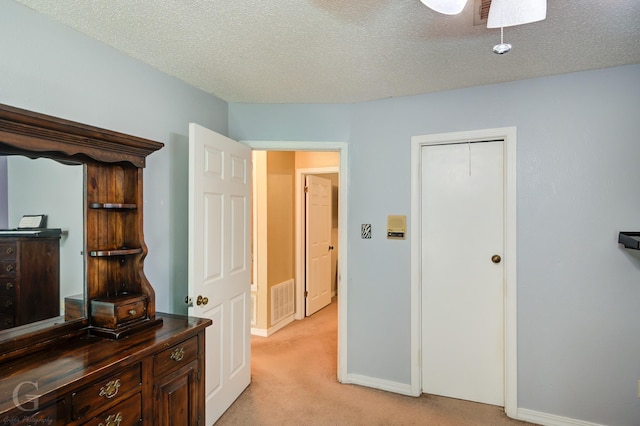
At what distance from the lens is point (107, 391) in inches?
53.4

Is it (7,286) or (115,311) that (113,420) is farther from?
(7,286)

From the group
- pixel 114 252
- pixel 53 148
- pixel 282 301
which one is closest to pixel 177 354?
pixel 114 252

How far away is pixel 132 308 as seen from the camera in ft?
5.70

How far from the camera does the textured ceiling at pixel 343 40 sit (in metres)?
1.58

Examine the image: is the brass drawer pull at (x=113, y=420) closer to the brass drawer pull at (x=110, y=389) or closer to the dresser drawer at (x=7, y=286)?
the brass drawer pull at (x=110, y=389)

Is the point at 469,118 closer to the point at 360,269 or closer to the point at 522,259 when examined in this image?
the point at 522,259

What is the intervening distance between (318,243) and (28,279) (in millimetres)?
3695

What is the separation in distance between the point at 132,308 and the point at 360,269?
1.71 metres

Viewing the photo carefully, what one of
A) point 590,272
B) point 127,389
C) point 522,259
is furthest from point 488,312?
point 127,389

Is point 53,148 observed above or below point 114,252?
above

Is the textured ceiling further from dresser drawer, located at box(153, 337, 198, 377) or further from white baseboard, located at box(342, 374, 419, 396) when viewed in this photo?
white baseboard, located at box(342, 374, 419, 396)

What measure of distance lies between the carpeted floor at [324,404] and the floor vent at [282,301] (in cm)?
79

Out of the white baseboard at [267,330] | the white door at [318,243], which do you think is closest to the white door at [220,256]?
the white baseboard at [267,330]

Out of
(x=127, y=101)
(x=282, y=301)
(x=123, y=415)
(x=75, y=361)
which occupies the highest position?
(x=127, y=101)
